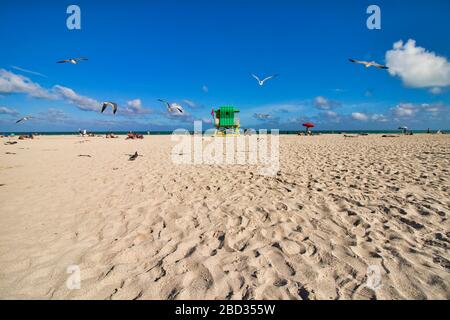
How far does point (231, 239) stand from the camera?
3.44m

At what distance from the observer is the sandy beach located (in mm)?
2482

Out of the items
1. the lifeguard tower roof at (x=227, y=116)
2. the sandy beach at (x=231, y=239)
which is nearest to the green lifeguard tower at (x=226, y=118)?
the lifeguard tower roof at (x=227, y=116)

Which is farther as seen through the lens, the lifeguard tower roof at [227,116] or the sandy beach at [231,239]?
the lifeguard tower roof at [227,116]

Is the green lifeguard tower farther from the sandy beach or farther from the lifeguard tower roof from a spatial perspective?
the sandy beach

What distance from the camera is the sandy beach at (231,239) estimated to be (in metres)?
2.48

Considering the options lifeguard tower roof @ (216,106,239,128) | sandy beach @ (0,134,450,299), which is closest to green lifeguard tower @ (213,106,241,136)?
lifeguard tower roof @ (216,106,239,128)

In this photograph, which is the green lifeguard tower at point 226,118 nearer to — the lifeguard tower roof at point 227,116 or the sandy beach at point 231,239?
the lifeguard tower roof at point 227,116

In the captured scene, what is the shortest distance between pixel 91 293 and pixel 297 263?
244 centimetres

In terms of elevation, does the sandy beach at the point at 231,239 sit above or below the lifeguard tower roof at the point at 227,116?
below

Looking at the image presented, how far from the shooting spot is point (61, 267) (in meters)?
2.86

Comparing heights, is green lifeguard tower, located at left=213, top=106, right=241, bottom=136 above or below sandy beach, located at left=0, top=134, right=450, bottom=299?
above

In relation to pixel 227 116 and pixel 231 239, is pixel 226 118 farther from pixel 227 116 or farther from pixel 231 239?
pixel 231 239
